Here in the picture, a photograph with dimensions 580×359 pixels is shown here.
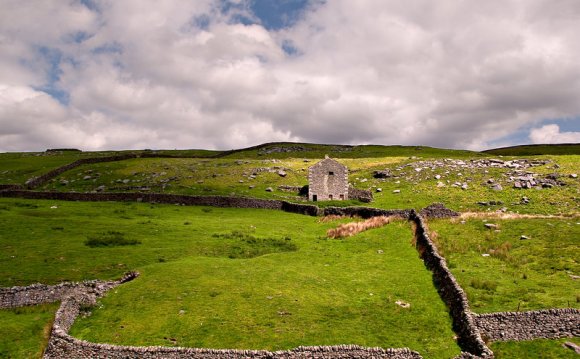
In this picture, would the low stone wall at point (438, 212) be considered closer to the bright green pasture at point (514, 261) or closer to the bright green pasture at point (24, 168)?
the bright green pasture at point (514, 261)

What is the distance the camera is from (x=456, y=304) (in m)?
23.6

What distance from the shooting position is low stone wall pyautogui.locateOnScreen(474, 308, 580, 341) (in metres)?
21.1

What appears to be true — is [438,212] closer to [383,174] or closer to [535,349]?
[535,349]

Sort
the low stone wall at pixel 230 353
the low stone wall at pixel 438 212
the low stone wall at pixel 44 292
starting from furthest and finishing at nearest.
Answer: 1. the low stone wall at pixel 438 212
2. the low stone wall at pixel 44 292
3. the low stone wall at pixel 230 353

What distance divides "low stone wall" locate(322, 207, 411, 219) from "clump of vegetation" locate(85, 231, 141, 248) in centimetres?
2535

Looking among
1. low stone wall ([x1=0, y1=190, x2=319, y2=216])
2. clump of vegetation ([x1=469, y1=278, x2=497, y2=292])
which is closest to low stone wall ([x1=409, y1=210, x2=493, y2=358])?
clump of vegetation ([x1=469, y1=278, x2=497, y2=292])

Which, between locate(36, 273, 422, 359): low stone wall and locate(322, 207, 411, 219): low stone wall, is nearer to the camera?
locate(36, 273, 422, 359): low stone wall

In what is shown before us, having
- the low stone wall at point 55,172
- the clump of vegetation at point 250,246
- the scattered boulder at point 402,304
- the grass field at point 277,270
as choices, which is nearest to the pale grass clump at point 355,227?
the grass field at point 277,270

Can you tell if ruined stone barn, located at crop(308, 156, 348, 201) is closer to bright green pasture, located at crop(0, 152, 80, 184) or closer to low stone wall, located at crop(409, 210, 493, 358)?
low stone wall, located at crop(409, 210, 493, 358)

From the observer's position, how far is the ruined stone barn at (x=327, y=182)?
64188mm

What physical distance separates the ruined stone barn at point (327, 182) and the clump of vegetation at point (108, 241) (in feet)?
105

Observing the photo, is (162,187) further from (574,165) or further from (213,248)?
(574,165)

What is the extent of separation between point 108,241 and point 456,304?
A: 2949cm

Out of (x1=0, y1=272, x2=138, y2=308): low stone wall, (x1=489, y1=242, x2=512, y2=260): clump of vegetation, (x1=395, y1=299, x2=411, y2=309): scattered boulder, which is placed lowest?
(x1=395, y1=299, x2=411, y2=309): scattered boulder
